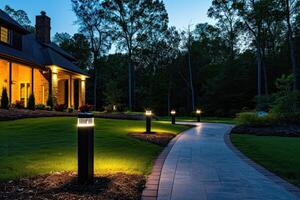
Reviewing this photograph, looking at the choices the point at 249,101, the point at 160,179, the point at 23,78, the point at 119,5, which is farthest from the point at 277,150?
the point at 249,101

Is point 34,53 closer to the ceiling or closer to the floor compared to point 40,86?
closer to the ceiling

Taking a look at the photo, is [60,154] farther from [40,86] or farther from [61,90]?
[61,90]

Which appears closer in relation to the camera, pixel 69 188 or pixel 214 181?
pixel 69 188

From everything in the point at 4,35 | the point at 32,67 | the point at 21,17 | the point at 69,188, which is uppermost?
the point at 21,17

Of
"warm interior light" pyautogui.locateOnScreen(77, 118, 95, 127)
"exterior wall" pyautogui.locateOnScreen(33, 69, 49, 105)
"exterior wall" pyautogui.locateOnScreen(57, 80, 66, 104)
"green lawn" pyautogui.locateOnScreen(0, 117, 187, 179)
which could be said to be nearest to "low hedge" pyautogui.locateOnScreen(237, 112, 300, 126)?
"green lawn" pyautogui.locateOnScreen(0, 117, 187, 179)

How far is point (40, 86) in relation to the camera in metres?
22.0

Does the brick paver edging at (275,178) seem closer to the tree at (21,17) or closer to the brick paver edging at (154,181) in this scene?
the brick paver edging at (154,181)

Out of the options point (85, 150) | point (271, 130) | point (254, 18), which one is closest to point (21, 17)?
point (254, 18)

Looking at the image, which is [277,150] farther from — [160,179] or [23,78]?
[23,78]

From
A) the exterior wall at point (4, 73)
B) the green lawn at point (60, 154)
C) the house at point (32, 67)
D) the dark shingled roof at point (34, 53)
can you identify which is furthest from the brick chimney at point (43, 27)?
the green lawn at point (60, 154)

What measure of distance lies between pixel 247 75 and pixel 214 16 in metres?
8.27

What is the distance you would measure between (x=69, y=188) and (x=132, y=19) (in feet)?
96.7

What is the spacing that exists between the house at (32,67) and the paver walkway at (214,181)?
→ 14228 mm

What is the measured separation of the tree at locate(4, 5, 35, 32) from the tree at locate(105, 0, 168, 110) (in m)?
14.3
